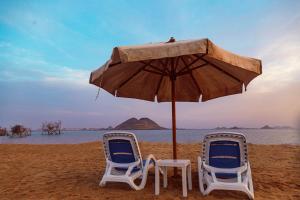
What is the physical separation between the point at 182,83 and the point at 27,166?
492 cm

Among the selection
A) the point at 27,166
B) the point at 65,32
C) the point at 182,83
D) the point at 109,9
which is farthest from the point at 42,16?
the point at 182,83

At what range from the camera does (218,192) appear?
15.1 feet

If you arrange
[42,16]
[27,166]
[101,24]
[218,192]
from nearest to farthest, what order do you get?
[218,192] → [27,166] → [101,24] → [42,16]

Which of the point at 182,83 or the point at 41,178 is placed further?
the point at 182,83

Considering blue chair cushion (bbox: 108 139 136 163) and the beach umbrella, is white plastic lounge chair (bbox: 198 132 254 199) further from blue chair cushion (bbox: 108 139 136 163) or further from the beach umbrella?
blue chair cushion (bbox: 108 139 136 163)

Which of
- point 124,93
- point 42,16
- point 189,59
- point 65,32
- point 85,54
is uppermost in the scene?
point 42,16

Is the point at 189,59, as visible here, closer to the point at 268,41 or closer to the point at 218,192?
the point at 218,192

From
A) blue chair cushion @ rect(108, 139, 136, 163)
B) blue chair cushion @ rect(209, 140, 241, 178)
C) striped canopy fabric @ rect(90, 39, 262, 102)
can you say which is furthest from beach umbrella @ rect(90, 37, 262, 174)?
blue chair cushion @ rect(209, 140, 241, 178)

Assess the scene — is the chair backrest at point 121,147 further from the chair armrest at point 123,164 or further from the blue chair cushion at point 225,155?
the blue chair cushion at point 225,155

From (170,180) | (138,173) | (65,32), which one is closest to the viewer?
(138,173)

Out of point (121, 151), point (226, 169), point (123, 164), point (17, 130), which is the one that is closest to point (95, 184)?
point (123, 164)

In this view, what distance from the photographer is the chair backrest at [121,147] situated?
4832 millimetres

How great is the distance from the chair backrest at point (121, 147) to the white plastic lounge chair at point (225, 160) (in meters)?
1.16

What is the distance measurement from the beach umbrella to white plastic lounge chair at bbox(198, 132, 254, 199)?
0.93 m
